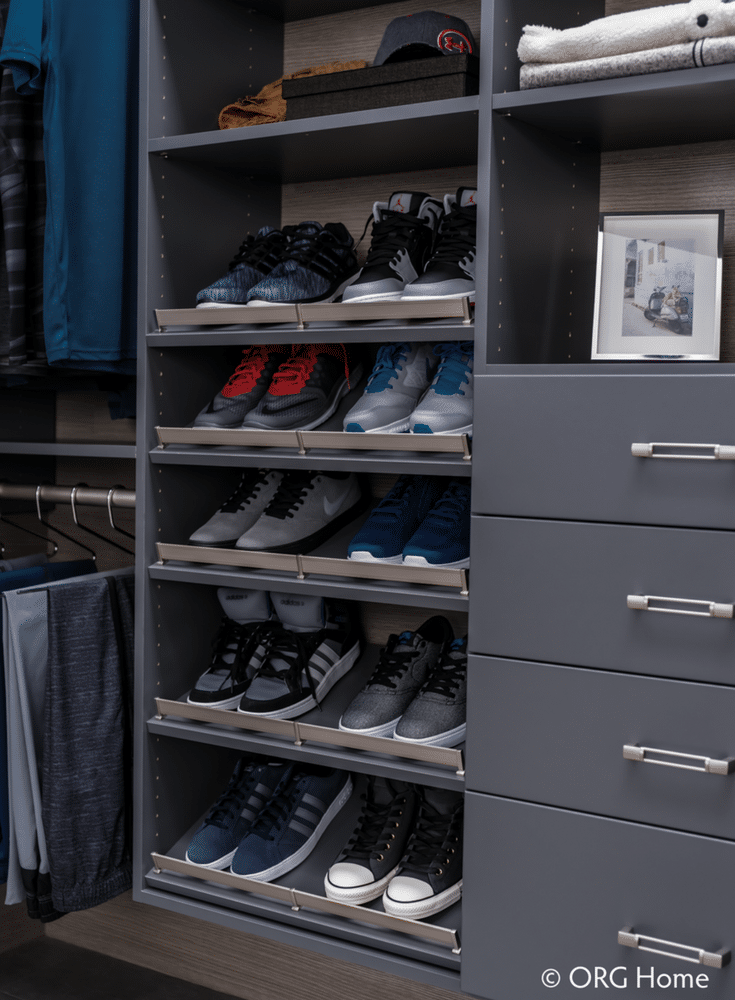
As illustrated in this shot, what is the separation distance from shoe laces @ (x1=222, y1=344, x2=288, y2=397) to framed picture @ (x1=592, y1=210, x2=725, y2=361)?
1.95 ft

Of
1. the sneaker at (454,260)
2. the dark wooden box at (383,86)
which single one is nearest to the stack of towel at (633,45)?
the dark wooden box at (383,86)

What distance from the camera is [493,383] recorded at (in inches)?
51.2

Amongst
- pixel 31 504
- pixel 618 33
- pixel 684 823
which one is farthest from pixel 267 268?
pixel 684 823

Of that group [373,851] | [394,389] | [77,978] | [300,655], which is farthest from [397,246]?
[77,978]

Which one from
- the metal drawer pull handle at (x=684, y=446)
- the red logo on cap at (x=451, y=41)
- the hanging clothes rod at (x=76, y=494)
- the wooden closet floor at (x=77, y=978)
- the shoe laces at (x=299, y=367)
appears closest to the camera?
the metal drawer pull handle at (x=684, y=446)

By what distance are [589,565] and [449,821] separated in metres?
0.53

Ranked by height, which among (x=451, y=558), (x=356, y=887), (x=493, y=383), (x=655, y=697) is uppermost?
(x=493, y=383)

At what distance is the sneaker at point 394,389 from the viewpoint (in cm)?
145

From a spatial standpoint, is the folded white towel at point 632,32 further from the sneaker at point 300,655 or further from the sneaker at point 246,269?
the sneaker at point 300,655

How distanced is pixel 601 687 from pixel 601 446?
32 cm

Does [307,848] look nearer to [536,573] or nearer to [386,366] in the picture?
[536,573]

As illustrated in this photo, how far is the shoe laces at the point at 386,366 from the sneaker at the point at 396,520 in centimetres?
20

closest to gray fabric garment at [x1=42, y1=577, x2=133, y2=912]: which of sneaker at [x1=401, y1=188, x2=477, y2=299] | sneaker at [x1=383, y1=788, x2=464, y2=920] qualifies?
sneaker at [x1=383, y1=788, x2=464, y2=920]

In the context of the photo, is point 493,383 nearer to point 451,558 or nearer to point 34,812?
point 451,558
